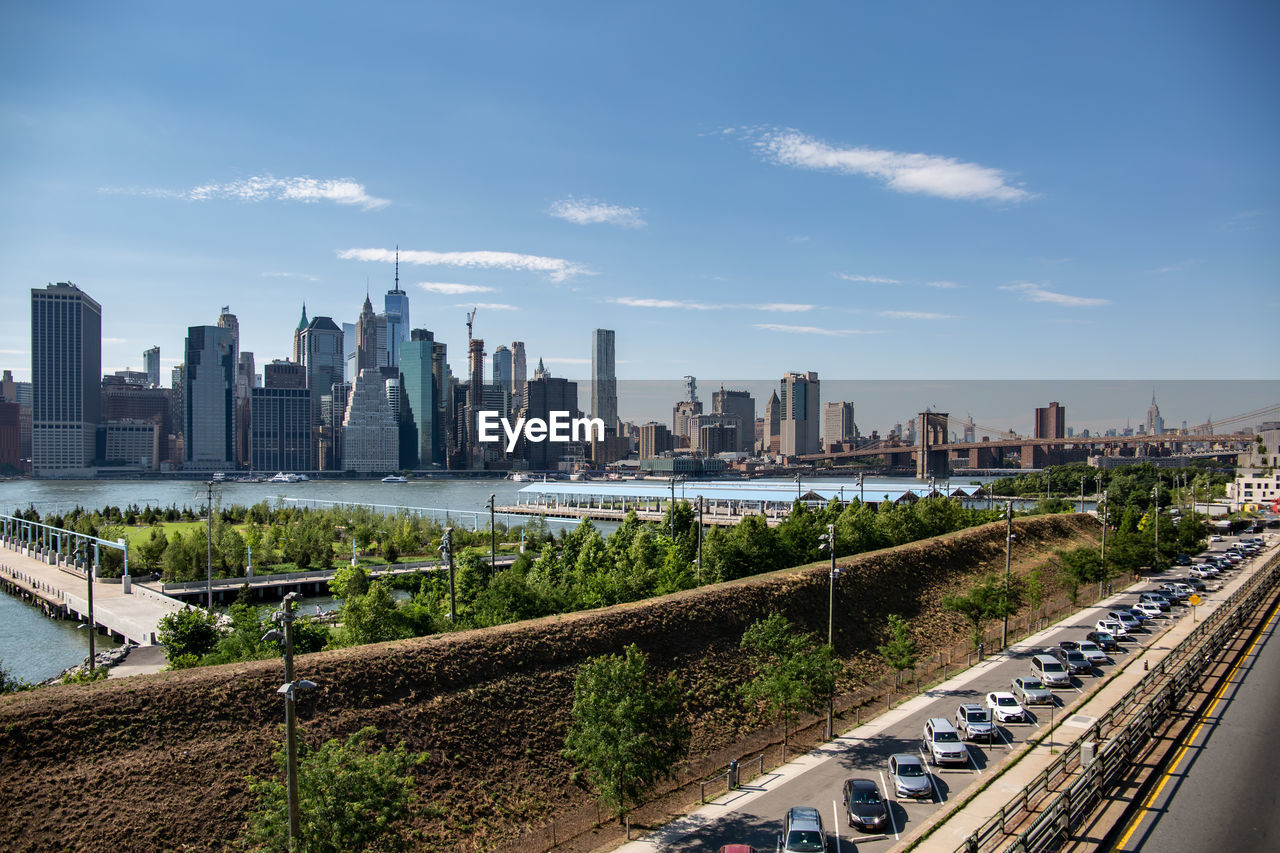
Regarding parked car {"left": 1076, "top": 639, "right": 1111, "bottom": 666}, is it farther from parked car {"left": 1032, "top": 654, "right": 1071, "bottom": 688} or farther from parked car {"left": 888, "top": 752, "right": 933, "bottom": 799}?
parked car {"left": 888, "top": 752, "right": 933, "bottom": 799}

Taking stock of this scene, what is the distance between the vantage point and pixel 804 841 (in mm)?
14453

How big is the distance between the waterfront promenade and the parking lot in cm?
2960

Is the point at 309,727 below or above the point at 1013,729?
above

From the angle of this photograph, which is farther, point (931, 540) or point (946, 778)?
point (931, 540)

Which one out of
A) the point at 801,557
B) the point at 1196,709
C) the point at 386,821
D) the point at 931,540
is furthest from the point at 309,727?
the point at 931,540

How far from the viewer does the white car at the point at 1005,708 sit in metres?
21.9

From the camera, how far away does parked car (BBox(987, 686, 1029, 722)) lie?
71.9ft

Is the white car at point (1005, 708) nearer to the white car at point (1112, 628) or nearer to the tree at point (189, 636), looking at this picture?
the white car at point (1112, 628)

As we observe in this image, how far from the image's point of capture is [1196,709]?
19688mm

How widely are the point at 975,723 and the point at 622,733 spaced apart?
32.2 feet

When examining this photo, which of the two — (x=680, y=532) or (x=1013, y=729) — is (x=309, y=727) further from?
(x=680, y=532)

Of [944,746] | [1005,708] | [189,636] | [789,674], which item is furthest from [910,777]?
[189,636]

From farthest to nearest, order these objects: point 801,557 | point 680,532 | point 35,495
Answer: point 35,495
point 680,532
point 801,557

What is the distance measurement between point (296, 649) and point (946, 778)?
18187 millimetres
